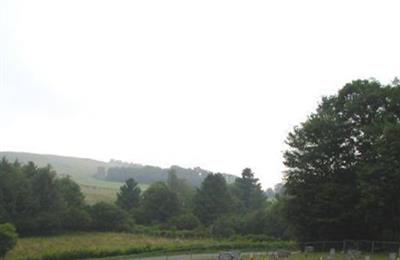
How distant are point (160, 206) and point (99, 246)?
34.7 m

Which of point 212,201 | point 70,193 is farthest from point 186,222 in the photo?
point 70,193

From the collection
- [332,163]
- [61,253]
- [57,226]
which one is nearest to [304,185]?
[332,163]

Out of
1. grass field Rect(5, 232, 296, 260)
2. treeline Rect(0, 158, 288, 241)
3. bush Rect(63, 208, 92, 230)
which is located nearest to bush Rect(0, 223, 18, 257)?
grass field Rect(5, 232, 296, 260)

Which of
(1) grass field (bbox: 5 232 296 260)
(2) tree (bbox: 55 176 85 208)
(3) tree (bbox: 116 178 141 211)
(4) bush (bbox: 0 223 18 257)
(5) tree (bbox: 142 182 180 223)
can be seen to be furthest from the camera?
(3) tree (bbox: 116 178 141 211)

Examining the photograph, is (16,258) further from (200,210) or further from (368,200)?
(200,210)

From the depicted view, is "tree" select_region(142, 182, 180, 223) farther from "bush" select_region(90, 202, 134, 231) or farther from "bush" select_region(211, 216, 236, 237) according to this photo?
"bush" select_region(211, 216, 236, 237)

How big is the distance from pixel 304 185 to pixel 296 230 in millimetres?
4646

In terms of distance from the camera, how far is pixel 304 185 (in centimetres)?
5050

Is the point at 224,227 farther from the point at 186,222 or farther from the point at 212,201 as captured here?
the point at 212,201

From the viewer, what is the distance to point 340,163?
5031 centimetres

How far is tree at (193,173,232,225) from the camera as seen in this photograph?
10019 cm

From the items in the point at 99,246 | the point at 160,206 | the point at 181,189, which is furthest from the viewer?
the point at 181,189

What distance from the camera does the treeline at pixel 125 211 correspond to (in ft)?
279

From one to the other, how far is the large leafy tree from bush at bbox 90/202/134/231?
4631 centimetres
